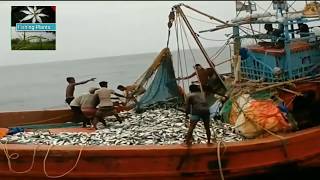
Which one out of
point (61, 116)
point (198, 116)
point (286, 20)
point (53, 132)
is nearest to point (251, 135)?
point (198, 116)

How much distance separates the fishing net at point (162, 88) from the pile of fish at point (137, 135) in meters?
1.12

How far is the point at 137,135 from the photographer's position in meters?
7.20

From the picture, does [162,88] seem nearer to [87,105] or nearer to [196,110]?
[87,105]

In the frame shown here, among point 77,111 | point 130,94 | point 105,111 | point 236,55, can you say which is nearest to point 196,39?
point 236,55

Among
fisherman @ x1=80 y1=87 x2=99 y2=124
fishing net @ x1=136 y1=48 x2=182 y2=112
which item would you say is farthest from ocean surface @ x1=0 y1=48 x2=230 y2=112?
fisherman @ x1=80 y1=87 x2=99 y2=124

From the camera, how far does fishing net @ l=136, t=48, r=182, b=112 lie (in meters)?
9.42

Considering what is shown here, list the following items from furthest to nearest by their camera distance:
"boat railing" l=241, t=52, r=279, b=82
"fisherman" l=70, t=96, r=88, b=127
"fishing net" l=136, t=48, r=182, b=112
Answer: "fishing net" l=136, t=48, r=182, b=112 → "fisherman" l=70, t=96, r=88, b=127 → "boat railing" l=241, t=52, r=279, b=82

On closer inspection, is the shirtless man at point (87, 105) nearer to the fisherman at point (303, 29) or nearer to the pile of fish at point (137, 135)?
the pile of fish at point (137, 135)

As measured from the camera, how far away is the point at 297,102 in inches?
311

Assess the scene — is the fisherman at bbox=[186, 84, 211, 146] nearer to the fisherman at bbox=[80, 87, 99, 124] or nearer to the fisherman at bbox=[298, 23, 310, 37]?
the fisherman at bbox=[80, 87, 99, 124]

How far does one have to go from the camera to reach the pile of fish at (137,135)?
6.95 metres

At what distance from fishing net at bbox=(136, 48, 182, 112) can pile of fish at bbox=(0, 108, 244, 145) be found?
1122mm

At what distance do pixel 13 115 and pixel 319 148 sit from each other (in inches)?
238

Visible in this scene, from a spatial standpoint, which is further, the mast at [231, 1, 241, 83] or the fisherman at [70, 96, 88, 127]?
the fisherman at [70, 96, 88, 127]
